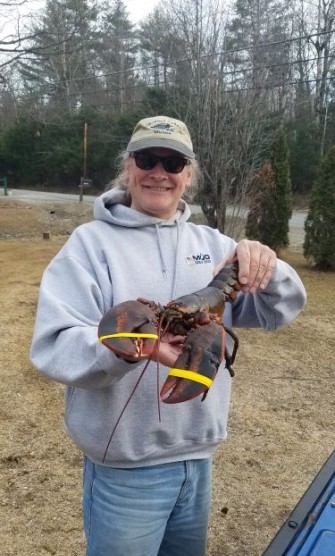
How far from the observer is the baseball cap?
1785 millimetres

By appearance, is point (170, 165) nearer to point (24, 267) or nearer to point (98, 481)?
point (98, 481)

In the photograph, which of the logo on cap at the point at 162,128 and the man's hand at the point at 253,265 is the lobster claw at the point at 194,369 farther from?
the logo on cap at the point at 162,128

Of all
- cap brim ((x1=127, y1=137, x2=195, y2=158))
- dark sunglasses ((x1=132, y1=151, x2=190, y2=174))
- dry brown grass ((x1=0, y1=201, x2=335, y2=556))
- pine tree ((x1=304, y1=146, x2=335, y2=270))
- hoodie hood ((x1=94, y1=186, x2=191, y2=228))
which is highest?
cap brim ((x1=127, y1=137, x2=195, y2=158))

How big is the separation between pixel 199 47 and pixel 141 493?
33.6 ft

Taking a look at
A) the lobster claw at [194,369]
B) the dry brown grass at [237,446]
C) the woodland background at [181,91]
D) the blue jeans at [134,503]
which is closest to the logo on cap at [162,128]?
the lobster claw at [194,369]

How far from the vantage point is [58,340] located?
1.51 m

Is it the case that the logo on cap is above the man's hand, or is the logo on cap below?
above

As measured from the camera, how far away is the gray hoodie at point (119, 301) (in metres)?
1.52

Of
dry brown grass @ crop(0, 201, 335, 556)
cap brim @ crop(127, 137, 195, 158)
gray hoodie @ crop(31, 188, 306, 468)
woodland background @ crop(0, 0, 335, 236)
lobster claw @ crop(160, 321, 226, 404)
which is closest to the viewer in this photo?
lobster claw @ crop(160, 321, 226, 404)

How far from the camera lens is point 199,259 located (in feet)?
6.35

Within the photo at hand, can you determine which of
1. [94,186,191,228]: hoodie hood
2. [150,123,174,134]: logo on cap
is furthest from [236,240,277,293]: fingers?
[150,123,174,134]: logo on cap

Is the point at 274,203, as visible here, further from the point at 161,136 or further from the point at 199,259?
the point at 161,136

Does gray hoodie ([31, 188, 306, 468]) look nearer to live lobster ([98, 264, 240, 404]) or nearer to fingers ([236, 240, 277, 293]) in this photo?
fingers ([236, 240, 277, 293])

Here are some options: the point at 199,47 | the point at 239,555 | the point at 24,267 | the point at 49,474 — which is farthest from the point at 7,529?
the point at 199,47
